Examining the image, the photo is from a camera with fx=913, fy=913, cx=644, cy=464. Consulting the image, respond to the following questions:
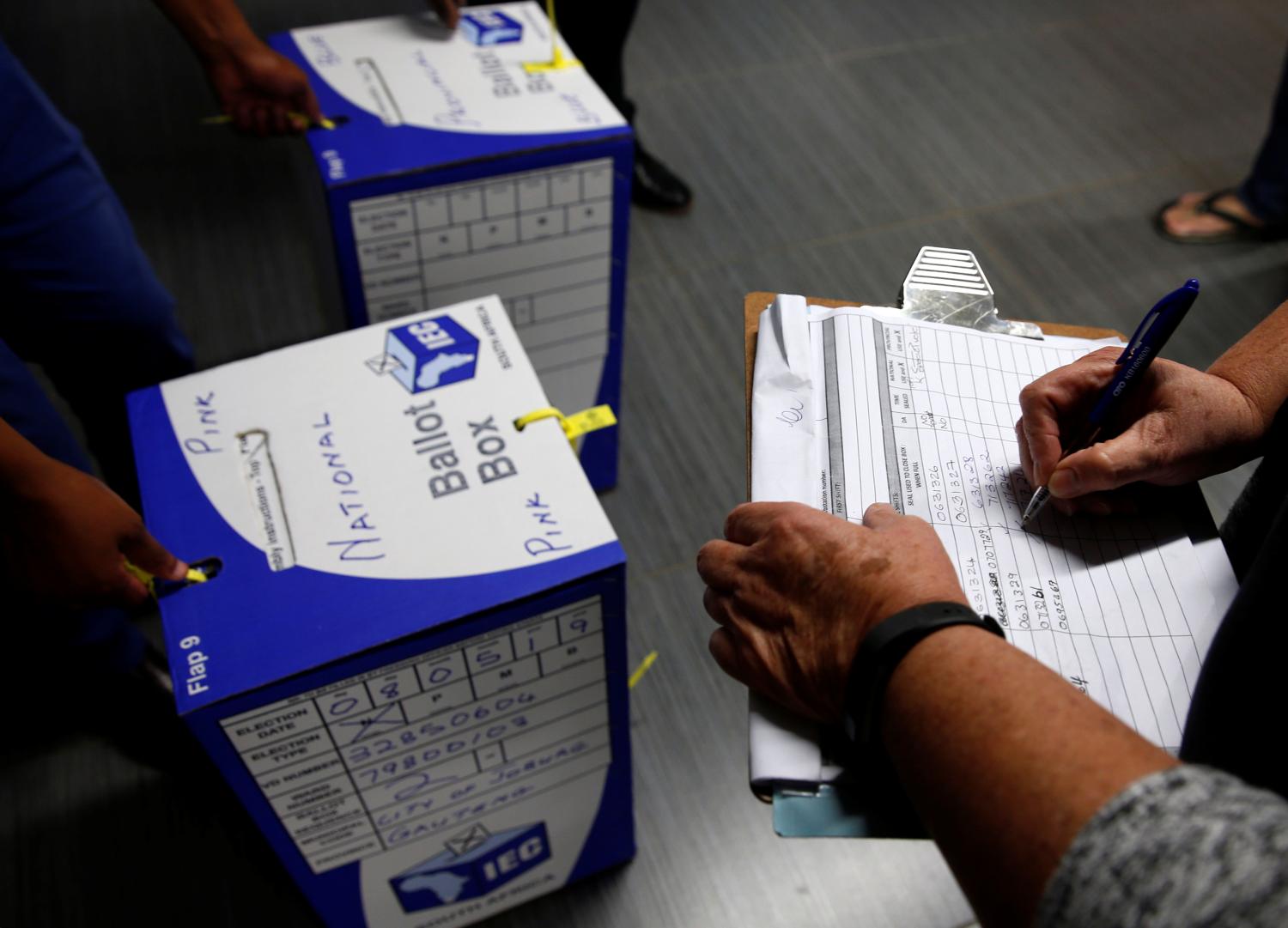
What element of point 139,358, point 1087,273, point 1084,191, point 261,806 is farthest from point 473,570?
point 1084,191

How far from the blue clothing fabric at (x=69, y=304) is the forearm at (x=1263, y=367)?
3.34 ft

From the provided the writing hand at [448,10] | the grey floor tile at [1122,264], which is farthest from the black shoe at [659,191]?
the writing hand at [448,10]

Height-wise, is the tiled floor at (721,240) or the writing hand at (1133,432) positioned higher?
the writing hand at (1133,432)

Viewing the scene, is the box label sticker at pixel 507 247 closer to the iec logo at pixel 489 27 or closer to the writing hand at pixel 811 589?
the iec logo at pixel 489 27

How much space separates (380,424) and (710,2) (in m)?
2.07

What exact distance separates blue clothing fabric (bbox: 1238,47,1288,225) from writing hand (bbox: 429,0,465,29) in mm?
1578

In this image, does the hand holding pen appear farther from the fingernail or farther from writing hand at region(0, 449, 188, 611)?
writing hand at region(0, 449, 188, 611)

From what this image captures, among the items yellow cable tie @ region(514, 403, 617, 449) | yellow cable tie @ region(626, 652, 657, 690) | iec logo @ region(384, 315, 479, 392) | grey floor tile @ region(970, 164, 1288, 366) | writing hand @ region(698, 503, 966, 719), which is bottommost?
yellow cable tie @ region(626, 652, 657, 690)

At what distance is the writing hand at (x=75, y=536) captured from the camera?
2.35 feet

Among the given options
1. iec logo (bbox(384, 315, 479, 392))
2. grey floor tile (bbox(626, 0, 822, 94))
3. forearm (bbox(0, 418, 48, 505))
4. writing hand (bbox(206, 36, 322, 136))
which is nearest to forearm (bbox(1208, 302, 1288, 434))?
iec logo (bbox(384, 315, 479, 392))

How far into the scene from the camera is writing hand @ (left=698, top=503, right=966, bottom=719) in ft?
1.59

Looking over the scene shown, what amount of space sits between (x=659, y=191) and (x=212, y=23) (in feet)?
3.16

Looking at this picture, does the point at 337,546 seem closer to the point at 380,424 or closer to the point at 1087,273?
the point at 380,424

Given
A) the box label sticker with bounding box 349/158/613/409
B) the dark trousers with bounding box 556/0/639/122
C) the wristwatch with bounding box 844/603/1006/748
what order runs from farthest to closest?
the dark trousers with bounding box 556/0/639/122
the box label sticker with bounding box 349/158/613/409
the wristwatch with bounding box 844/603/1006/748
